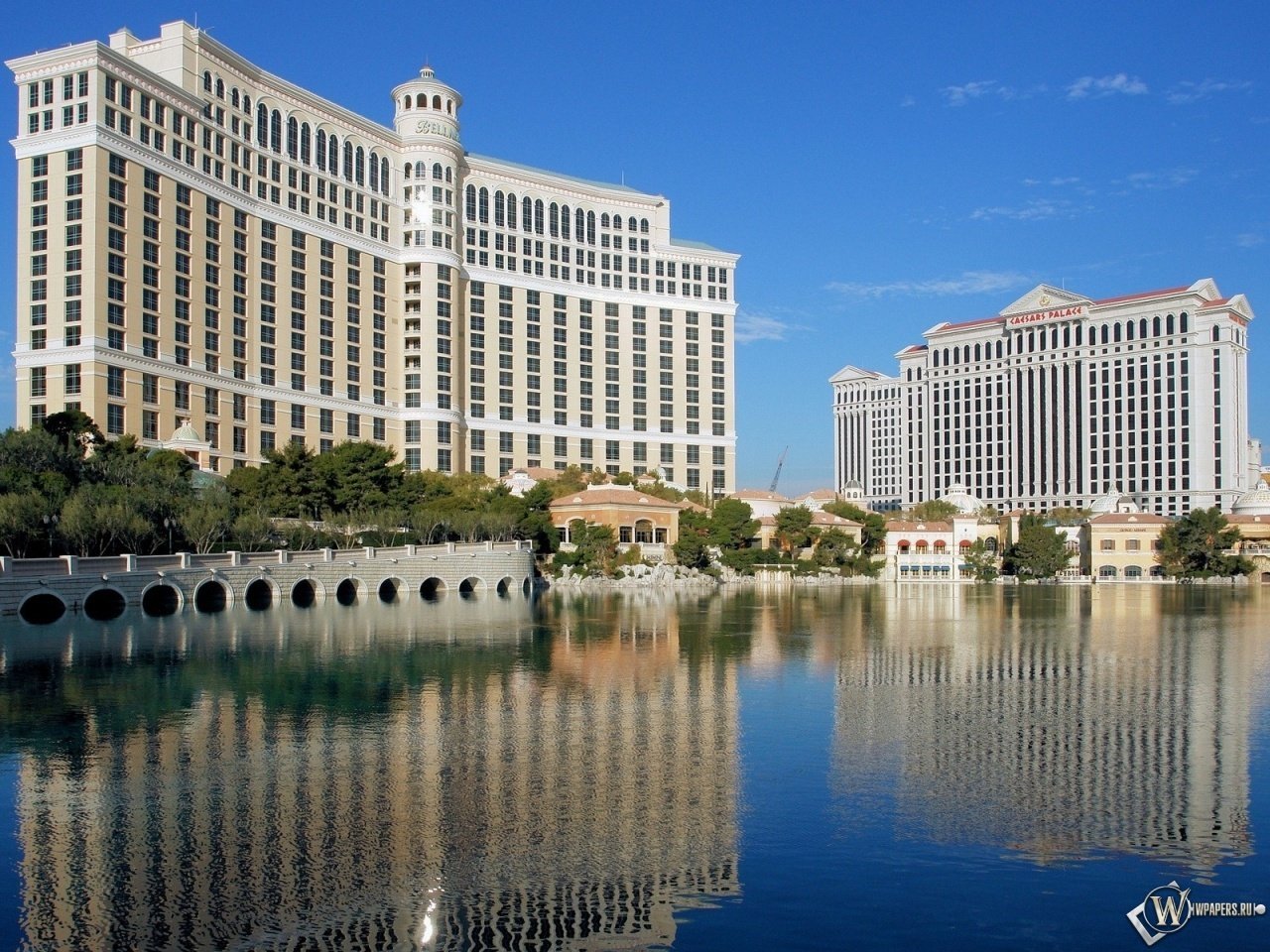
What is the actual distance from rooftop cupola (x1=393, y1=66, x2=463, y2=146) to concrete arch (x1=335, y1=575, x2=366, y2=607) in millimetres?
55488

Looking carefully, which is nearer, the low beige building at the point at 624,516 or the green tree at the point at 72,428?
the green tree at the point at 72,428

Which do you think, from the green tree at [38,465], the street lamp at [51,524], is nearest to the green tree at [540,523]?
the green tree at [38,465]

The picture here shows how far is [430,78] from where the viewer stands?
10894 centimetres

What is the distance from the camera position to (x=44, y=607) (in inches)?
2024

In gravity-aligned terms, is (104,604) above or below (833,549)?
below

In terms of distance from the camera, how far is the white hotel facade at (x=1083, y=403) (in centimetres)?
13900

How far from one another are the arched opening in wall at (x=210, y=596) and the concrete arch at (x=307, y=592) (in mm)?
3771

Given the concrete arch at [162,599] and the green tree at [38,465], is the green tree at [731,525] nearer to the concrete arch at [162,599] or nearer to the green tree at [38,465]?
the concrete arch at [162,599]

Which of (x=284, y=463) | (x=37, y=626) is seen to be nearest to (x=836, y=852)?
(x=37, y=626)

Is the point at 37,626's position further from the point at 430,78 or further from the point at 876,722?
the point at 430,78

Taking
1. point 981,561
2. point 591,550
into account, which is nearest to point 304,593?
point 591,550

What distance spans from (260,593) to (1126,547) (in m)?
84.0

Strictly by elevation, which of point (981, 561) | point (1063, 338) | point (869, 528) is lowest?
point (981, 561)

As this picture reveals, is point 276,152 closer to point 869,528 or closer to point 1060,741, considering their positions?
point 869,528
